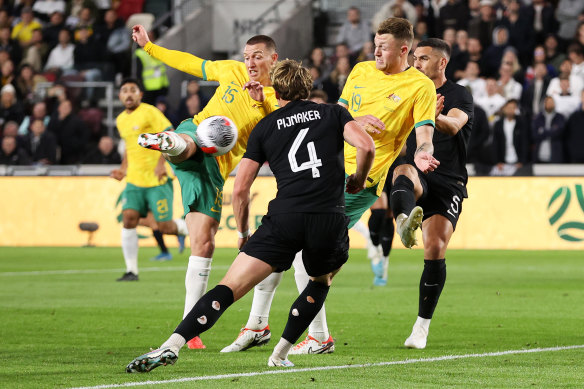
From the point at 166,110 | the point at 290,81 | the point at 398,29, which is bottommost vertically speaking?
the point at 166,110

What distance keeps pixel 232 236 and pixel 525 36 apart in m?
7.48

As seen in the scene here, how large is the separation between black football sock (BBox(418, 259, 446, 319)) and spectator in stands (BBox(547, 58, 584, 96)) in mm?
12969

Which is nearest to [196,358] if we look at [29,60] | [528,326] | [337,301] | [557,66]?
[528,326]

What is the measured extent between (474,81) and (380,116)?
13517 mm

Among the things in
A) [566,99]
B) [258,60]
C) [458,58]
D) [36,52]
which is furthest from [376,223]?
[36,52]

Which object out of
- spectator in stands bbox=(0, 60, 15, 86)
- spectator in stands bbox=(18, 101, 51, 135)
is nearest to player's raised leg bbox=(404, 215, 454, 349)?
spectator in stands bbox=(18, 101, 51, 135)

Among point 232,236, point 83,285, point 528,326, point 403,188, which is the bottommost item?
point 232,236

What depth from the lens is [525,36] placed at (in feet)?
72.9

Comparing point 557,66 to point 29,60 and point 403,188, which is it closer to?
Result: point 29,60

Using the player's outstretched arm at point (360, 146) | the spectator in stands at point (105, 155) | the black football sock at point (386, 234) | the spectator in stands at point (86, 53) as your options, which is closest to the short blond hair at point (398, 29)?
the player's outstretched arm at point (360, 146)

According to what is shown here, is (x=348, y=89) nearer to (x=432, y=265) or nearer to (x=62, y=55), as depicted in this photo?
(x=432, y=265)

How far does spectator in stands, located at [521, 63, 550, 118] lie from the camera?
20750mm

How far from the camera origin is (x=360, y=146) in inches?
246

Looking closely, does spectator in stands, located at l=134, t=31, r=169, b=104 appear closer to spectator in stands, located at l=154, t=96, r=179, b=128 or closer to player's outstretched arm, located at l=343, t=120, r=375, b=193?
spectator in stands, located at l=154, t=96, r=179, b=128
